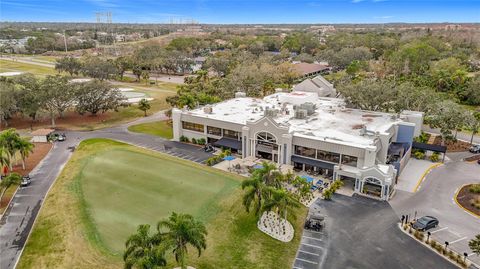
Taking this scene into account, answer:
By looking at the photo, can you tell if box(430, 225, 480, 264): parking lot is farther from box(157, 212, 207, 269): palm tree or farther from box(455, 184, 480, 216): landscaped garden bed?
box(157, 212, 207, 269): palm tree

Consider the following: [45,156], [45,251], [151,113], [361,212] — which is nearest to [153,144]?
[45,156]

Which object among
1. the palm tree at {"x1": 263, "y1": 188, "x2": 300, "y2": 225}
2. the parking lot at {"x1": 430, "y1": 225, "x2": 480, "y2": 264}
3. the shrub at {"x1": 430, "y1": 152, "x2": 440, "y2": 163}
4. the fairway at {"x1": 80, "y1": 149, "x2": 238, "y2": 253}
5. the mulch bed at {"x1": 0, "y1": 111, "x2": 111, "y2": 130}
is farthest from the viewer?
the mulch bed at {"x1": 0, "y1": 111, "x2": 111, "y2": 130}

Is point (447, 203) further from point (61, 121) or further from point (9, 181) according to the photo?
point (61, 121)

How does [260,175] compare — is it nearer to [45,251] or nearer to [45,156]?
[45,251]

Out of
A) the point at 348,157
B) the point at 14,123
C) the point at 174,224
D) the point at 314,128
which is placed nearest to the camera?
Result: the point at 174,224

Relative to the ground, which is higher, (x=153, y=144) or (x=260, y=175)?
(x=260, y=175)

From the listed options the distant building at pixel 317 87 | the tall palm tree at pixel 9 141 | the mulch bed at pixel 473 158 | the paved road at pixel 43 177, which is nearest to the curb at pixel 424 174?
the mulch bed at pixel 473 158

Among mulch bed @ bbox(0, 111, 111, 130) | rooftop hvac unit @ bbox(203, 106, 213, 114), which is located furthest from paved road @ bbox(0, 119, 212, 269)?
mulch bed @ bbox(0, 111, 111, 130)
